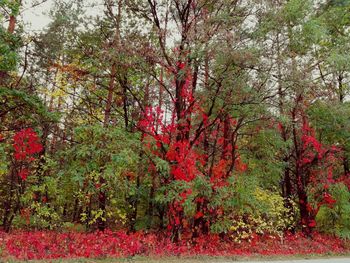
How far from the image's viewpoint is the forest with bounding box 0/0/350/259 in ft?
38.9

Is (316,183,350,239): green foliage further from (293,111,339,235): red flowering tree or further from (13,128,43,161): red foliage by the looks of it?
(13,128,43,161): red foliage

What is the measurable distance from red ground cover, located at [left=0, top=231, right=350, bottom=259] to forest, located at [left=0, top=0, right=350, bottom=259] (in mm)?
73

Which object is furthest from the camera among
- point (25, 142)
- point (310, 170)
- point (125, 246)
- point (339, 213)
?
point (310, 170)

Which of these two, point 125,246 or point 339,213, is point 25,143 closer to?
point 125,246

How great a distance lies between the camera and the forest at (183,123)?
38.9 ft

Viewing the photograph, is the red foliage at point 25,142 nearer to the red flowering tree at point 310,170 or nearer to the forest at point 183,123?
the forest at point 183,123

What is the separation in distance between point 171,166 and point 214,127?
4.29 meters

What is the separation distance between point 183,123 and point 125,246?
505 centimetres

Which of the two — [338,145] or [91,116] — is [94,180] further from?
[338,145]

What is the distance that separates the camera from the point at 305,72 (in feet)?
41.3

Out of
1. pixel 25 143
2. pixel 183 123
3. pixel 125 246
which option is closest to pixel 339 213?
pixel 183 123

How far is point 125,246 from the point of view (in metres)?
10.5

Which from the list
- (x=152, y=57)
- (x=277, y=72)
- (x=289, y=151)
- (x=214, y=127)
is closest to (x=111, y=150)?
(x=152, y=57)

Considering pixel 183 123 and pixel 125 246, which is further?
pixel 183 123
